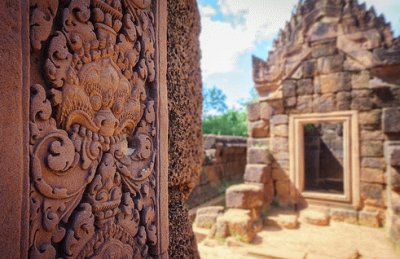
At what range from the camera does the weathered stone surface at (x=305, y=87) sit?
5.38m

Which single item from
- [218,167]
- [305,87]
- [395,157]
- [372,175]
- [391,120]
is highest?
[305,87]

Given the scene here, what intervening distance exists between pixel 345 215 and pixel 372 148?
4.67 ft

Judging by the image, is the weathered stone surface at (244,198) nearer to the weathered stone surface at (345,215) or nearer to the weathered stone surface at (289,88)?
the weathered stone surface at (345,215)

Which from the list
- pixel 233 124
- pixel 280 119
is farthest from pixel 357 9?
pixel 233 124

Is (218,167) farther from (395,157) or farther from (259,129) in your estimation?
(395,157)

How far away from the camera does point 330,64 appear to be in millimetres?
5199

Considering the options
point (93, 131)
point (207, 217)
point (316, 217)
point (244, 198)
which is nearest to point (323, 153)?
point (316, 217)

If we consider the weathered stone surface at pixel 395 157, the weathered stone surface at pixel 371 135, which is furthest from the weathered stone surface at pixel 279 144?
the weathered stone surface at pixel 395 157

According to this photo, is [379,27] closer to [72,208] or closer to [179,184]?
[179,184]

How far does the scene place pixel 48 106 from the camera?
624 mm

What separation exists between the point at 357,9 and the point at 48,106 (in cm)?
654

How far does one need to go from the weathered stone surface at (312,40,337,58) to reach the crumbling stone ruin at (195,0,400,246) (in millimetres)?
19

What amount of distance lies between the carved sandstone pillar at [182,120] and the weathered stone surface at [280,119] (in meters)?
4.54

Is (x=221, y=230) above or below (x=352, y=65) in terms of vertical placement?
below
